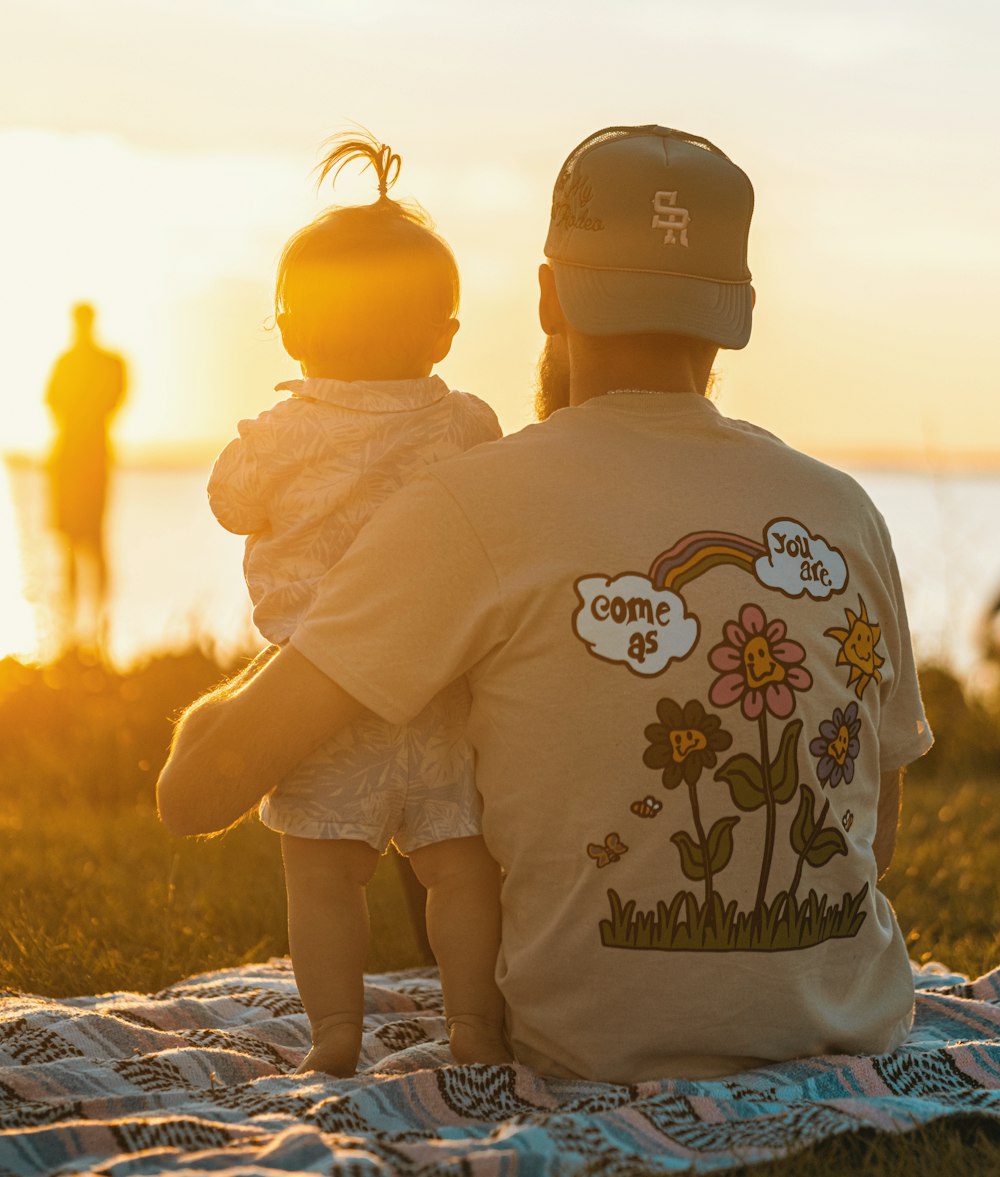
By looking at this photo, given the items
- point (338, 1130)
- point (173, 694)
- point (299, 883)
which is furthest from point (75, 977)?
point (173, 694)

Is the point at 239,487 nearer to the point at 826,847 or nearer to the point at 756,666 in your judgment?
the point at 756,666

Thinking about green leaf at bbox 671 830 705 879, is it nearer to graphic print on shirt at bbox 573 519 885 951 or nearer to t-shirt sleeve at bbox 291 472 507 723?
graphic print on shirt at bbox 573 519 885 951

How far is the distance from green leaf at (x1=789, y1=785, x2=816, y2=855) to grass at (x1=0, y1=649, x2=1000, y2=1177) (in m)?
0.45

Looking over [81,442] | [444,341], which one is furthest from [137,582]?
[444,341]

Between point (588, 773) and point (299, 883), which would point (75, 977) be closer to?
point (299, 883)

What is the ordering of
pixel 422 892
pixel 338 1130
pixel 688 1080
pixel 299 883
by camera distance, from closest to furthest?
1. pixel 338 1130
2. pixel 688 1080
3. pixel 299 883
4. pixel 422 892

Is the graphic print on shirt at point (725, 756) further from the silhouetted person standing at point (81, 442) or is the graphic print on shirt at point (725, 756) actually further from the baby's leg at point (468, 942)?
the silhouetted person standing at point (81, 442)

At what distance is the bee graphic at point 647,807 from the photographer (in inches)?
95.3

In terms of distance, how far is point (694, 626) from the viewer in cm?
243

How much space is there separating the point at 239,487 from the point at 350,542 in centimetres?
23

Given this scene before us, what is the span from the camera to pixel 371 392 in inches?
113

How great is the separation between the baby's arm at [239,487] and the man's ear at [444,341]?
1.24 ft

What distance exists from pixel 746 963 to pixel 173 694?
4.46m

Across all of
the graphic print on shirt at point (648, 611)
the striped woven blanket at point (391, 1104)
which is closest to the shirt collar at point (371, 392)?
the graphic print on shirt at point (648, 611)
